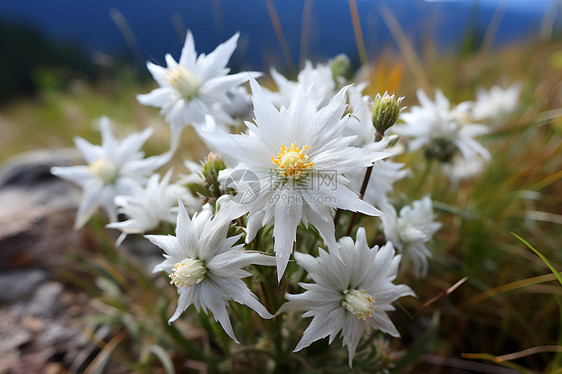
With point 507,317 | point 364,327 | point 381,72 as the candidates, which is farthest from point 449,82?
point 364,327

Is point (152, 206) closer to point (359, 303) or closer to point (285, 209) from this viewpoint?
point (285, 209)

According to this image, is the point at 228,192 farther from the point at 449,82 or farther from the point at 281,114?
the point at 449,82

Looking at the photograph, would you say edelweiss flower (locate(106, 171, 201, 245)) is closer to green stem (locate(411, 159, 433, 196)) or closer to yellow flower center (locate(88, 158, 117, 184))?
yellow flower center (locate(88, 158, 117, 184))

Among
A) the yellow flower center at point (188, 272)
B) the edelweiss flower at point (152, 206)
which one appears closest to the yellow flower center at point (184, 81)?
the edelweiss flower at point (152, 206)

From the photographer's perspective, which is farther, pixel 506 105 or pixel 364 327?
pixel 506 105

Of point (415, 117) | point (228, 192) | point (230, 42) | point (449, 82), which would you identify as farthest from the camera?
point (449, 82)

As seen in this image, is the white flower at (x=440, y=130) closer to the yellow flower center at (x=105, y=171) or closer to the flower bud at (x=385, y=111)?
the flower bud at (x=385, y=111)

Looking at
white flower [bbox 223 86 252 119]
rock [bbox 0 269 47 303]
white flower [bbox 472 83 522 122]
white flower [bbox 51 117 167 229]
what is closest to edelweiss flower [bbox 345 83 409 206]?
white flower [bbox 223 86 252 119]
